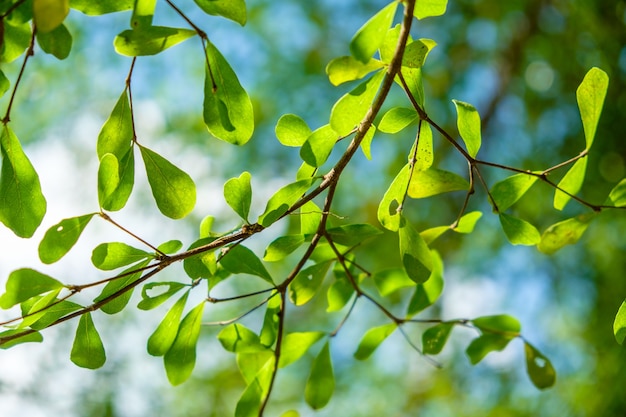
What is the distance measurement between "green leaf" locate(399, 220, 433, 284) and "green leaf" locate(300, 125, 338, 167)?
0.08m

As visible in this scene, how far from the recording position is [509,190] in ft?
1.80

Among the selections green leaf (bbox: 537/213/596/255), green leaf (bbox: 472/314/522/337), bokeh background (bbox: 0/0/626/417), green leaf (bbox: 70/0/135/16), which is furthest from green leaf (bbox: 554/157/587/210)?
bokeh background (bbox: 0/0/626/417)

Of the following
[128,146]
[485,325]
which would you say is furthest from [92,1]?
[485,325]

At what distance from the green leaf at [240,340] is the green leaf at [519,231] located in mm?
238

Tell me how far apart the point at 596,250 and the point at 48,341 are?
142 centimetres

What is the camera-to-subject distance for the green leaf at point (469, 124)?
1.57 feet

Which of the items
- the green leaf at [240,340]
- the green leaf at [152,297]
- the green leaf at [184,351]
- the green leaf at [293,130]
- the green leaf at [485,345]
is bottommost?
the green leaf at [485,345]

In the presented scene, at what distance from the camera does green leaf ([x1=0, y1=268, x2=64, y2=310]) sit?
0.39m

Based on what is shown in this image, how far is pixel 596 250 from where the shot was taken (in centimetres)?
154

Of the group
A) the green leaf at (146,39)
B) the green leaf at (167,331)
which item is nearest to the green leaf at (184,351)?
the green leaf at (167,331)

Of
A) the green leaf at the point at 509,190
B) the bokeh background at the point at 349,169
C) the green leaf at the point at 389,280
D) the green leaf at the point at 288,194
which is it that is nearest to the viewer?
the green leaf at the point at 288,194

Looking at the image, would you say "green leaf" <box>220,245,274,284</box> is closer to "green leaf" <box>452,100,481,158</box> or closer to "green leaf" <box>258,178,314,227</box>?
"green leaf" <box>258,178,314,227</box>

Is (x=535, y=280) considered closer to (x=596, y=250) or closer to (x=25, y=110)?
(x=596, y=250)

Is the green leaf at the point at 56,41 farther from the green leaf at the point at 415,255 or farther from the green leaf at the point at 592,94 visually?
the green leaf at the point at 592,94
